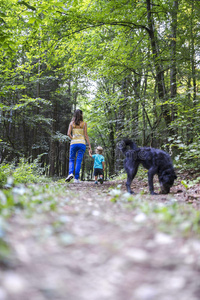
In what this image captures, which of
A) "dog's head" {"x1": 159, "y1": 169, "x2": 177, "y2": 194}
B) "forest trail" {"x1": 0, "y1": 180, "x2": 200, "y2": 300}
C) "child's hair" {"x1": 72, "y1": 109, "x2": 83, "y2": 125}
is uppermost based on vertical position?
"child's hair" {"x1": 72, "y1": 109, "x2": 83, "y2": 125}

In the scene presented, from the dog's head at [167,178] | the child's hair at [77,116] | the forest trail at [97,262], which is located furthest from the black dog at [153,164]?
the child's hair at [77,116]

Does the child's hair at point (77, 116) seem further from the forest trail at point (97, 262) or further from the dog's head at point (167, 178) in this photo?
the forest trail at point (97, 262)

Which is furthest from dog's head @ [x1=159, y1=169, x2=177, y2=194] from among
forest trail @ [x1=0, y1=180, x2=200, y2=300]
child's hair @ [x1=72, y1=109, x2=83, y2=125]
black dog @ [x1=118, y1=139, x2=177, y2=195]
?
child's hair @ [x1=72, y1=109, x2=83, y2=125]

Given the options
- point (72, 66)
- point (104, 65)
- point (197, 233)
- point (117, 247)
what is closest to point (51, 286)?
point (117, 247)

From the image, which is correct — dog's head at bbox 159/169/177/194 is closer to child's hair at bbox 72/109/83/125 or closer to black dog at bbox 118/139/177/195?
black dog at bbox 118/139/177/195

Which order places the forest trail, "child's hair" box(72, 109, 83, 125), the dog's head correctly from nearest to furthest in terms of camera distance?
the forest trail
the dog's head
"child's hair" box(72, 109, 83, 125)

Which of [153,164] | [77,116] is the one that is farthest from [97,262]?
[77,116]

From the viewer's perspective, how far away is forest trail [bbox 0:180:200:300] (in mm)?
1167

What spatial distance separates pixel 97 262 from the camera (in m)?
1.45

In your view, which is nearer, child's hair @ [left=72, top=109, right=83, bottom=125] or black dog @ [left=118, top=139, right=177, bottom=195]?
black dog @ [left=118, top=139, right=177, bottom=195]

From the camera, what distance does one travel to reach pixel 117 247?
160cm

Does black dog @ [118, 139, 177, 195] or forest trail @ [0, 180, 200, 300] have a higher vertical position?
black dog @ [118, 139, 177, 195]

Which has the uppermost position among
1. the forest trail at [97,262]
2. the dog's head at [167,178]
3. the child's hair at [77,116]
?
the child's hair at [77,116]

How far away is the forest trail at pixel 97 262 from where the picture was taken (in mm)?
1167
